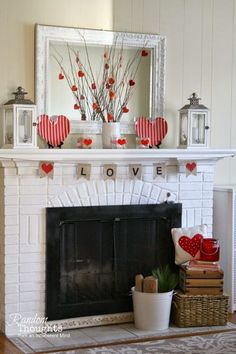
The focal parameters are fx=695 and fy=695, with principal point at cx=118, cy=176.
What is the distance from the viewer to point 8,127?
4379mm

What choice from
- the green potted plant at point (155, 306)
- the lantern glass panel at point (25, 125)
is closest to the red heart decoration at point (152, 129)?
the lantern glass panel at point (25, 125)

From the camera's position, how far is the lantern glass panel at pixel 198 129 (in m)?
4.81

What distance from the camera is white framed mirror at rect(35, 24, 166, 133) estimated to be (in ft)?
14.7

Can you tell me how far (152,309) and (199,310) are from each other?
336 millimetres

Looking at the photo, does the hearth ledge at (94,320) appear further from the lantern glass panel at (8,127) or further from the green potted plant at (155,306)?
the lantern glass panel at (8,127)

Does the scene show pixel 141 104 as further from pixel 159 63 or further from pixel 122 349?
pixel 122 349

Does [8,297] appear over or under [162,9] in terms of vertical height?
under

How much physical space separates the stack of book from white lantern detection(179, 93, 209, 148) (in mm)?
834

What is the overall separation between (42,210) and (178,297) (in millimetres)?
1057

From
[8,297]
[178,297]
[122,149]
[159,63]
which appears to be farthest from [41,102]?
[178,297]

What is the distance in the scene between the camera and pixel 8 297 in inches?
172

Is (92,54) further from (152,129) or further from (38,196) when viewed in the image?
(38,196)

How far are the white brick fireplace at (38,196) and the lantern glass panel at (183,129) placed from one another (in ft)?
0.58

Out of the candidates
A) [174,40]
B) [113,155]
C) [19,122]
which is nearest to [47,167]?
[19,122]
